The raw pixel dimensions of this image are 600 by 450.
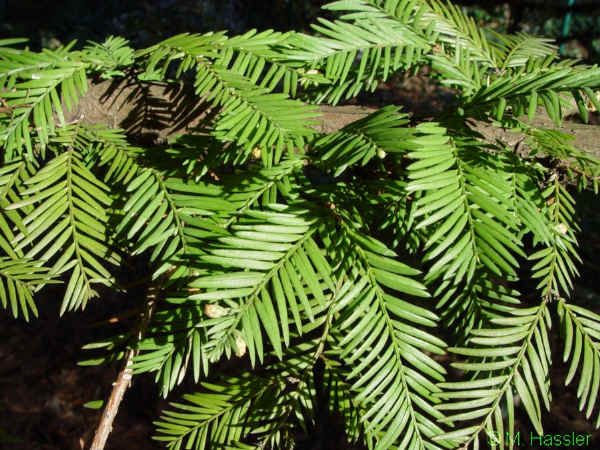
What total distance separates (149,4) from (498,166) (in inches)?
167

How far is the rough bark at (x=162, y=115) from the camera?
0.87 m

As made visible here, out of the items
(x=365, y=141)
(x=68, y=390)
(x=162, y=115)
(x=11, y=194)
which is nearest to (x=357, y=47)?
(x=365, y=141)

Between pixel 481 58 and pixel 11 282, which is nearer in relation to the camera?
pixel 11 282

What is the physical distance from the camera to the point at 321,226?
60cm

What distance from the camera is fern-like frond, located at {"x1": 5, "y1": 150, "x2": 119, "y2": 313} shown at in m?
0.63

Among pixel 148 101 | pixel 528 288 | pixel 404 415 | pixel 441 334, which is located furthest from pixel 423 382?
pixel 528 288

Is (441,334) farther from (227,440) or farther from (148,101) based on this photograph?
(148,101)

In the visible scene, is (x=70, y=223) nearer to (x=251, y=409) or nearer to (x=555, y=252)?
(x=251, y=409)

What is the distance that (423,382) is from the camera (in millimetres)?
561

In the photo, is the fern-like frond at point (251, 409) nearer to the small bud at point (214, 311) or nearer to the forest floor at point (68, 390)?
the small bud at point (214, 311)

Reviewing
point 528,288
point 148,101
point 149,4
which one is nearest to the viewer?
point 148,101

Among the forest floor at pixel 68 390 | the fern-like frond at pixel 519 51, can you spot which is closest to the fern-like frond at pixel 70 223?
the fern-like frond at pixel 519 51

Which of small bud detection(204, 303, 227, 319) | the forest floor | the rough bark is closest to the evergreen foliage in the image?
small bud detection(204, 303, 227, 319)

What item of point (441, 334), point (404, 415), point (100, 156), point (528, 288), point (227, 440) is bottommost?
point (441, 334)
